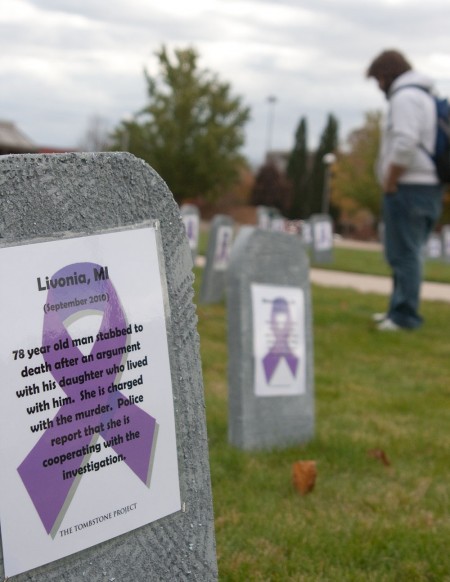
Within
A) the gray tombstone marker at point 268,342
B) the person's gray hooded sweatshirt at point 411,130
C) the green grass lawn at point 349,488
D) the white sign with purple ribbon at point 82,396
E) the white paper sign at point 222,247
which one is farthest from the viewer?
the white paper sign at point 222,247

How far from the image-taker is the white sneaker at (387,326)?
767 centimetres

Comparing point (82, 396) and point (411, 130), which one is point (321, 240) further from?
point (82, 396)

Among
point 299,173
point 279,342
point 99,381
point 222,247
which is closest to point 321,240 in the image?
point 222,247

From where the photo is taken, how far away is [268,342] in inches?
156

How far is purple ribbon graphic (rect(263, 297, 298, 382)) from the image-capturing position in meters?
3.98

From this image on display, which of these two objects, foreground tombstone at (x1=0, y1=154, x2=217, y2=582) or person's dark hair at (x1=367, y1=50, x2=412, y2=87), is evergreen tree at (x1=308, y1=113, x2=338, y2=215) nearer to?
person's dark hair at (x1=367, y1=50, x2=412, y2=87)

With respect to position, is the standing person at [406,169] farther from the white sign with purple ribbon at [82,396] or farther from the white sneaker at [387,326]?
the white sign with purple ribbon at [82,396]

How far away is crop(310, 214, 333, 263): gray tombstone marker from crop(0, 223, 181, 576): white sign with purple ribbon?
16757 mm

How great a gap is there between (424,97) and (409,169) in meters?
0.56

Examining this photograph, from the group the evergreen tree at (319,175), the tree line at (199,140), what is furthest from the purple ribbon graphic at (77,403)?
the evergreen tree at (319,175)

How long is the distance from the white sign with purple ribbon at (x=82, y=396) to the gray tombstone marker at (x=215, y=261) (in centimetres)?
747

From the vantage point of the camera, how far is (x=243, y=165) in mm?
56500

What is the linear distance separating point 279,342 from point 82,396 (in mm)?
2349

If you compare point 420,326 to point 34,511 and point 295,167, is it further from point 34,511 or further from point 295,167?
point 295,167
